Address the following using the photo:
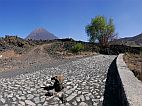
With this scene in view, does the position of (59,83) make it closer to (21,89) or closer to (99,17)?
(21,89)

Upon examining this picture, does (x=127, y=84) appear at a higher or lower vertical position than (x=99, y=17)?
lower

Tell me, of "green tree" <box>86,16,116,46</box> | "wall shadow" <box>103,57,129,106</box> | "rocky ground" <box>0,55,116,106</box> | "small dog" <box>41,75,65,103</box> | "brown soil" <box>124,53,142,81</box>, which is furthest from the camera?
"green tree" <box>86,16,116,46</box>

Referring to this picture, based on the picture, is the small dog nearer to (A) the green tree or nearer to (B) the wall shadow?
(B) the wall shadow

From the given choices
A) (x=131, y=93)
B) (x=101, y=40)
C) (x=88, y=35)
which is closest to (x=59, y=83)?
(x=131, y=93)

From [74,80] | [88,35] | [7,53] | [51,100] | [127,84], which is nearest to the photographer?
[127,84]

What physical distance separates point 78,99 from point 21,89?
249 cm

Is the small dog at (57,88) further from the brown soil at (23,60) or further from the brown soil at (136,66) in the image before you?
the brown soil at (23,60)

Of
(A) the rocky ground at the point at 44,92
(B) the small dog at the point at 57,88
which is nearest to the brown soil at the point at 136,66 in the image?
(A) the rocky ground at the point at 44,92

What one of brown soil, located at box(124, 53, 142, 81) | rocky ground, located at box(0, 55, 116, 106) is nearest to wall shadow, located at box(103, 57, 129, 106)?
rocky ground, located at box(0, 55, 116, 106)

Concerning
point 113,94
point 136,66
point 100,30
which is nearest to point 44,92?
point 113,94

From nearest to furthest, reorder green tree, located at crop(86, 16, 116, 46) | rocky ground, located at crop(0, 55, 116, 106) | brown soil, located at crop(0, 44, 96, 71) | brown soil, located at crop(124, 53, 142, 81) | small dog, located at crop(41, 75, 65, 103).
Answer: rocky ground, located at crop(0, 55, 116, 106) → small dog, located at crop(41, 75, 65, 103) → brown soil, located at crop(124, 53, 142, 81) → brown soil, located at crop(0, 44, 96, 71) → green tree, located at crop(86, 16, 116, 46)

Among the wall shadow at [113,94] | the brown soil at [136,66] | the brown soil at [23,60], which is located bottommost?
the wall shadow at [113,94]

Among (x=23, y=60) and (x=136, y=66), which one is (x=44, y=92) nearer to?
(x=136, y=66)

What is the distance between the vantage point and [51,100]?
9.26 m
